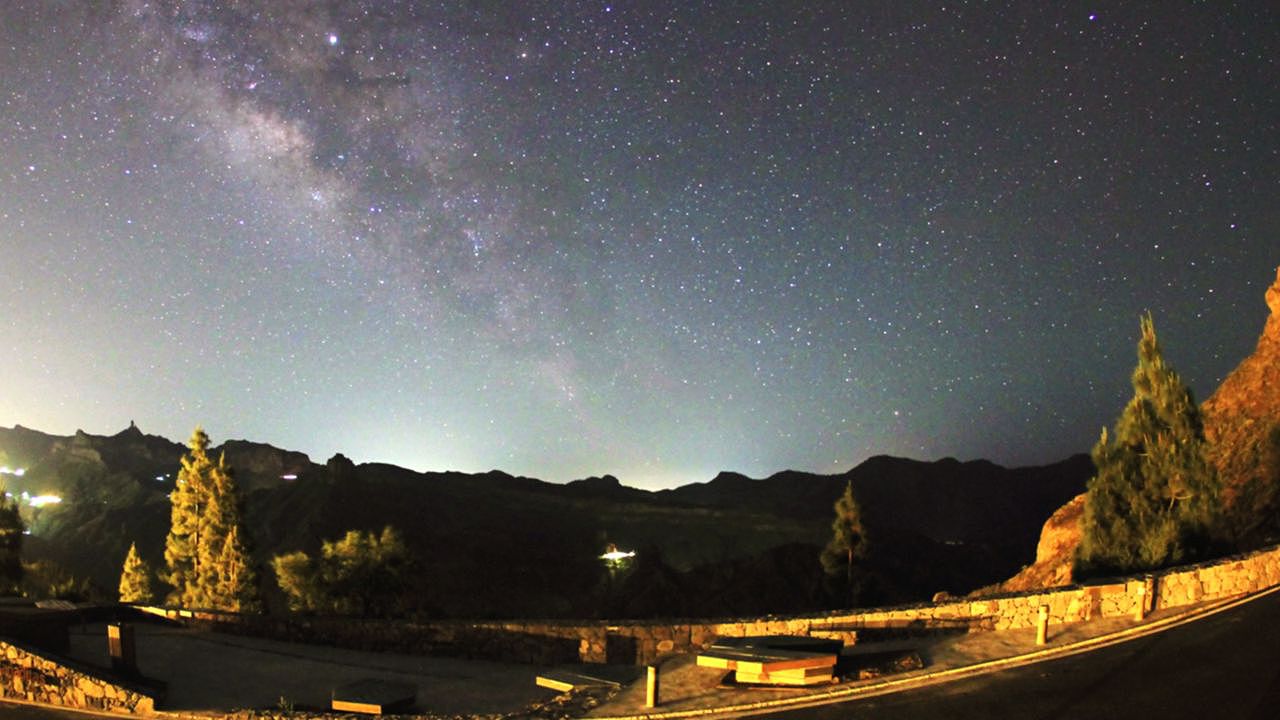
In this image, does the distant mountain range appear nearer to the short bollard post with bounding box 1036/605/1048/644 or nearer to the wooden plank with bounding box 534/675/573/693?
Answer: the wooden plank with bounding box 534/675/573/693

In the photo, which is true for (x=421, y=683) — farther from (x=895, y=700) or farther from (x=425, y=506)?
(x=425, y=506)

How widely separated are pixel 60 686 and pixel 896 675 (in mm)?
13316

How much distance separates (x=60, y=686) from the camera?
42.1 ft

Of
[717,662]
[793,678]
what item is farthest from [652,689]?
[793,678]

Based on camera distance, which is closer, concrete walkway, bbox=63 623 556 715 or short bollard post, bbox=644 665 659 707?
short bollard post, bbox=644 665 659 707

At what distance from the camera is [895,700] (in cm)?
1065

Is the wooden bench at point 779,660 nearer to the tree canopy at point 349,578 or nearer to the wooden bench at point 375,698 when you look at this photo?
the wooden bench at point 375,698

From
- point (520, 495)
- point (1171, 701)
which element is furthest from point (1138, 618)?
point (520, 495)

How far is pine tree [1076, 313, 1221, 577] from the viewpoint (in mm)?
16422

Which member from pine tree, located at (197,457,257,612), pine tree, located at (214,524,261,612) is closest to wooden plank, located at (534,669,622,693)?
pine tree, located at (197,457,257,612)

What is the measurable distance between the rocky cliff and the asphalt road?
9774 mm

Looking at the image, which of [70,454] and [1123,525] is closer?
[1123,525]

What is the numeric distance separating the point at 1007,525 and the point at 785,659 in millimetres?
117234

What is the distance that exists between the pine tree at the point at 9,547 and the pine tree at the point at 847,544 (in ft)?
105
